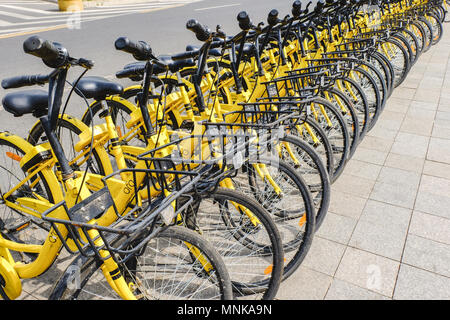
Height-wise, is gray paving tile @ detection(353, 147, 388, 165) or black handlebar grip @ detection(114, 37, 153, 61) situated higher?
black handlebar grip @ detection(114, 37, 153, 61)

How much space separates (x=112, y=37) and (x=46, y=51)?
380 inches

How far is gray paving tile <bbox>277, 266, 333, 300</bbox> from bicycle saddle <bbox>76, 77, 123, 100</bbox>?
2.02m

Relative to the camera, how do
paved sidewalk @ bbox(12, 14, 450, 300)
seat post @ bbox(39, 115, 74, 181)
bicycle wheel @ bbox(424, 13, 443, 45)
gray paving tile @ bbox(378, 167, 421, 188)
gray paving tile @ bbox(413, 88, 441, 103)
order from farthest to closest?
1. bicycle wheel @ bbox(424, 13, 443, 45)
2. gray paving tile @ bbox(413, 88, 441, 103)
3. gray paving tile @ bbox(378, 167, 421, 188)
4. paved sidewalk @ bbox(12, 14, 450, 300)
5. seat post @ bbox(39, 115, 74, 181)

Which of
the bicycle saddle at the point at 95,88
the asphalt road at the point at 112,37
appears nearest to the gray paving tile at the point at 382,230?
the bicycle saddle at the point at 95,88

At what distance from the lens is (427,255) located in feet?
8.76

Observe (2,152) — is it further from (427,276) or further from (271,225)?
(427,276)

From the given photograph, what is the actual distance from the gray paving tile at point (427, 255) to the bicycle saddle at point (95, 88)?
8.81 feet

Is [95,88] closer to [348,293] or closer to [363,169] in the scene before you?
[348,293]

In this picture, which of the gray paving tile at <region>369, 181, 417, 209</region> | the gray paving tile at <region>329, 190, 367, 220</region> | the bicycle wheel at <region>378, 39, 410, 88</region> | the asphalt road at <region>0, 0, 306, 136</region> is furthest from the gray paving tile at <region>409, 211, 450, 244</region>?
the asphalt road at <region>0, 0, 306, 136</region>

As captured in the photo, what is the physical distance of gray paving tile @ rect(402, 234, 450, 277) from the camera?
2.56 m

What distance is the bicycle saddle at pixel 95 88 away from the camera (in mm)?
2699

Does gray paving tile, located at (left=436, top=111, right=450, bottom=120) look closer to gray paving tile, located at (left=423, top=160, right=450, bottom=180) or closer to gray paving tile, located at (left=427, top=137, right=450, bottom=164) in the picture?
gray paving tile, located at (left=427, top=137, right=450, bottom=164)

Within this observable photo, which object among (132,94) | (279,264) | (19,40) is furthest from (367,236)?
(19,40)

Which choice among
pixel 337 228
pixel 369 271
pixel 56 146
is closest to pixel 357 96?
pixel 337 228
